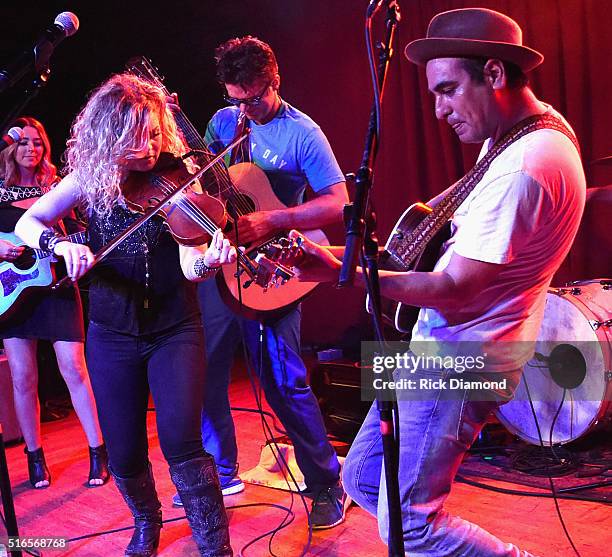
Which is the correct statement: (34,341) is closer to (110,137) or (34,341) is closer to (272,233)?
(272,233)

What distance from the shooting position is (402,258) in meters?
2.23

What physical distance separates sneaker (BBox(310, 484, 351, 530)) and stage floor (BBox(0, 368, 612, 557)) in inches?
1.7

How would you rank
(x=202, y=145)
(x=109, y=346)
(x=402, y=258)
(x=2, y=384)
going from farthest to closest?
(x=2, y=384) < (x=202, y=145) < (x=109, y=346) < (x=402, y=258)

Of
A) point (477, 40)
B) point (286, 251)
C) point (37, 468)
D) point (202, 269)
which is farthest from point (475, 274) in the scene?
point (37, 468)

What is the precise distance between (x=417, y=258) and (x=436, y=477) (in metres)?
0.66

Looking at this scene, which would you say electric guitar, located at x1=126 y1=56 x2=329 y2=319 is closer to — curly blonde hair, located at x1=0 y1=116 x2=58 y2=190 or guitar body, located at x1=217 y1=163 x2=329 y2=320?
guitar body, located at x1=217 y1=163 x2=329 y2=320

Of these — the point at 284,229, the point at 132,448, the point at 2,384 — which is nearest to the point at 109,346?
the point at 132,448

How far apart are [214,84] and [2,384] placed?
14.3 feet

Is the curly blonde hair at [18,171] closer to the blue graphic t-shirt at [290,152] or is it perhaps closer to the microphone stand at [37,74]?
the blue graphic t-shirt at [290,152]

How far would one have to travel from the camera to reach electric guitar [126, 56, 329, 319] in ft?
11.1

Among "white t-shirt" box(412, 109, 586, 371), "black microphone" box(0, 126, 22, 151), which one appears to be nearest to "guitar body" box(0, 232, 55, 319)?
"black microphone" box(0, 126, 22, 151)

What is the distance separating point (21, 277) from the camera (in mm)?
4254

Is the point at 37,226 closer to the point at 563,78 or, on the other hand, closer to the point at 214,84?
the point at 563,78

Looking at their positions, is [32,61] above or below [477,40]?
above
